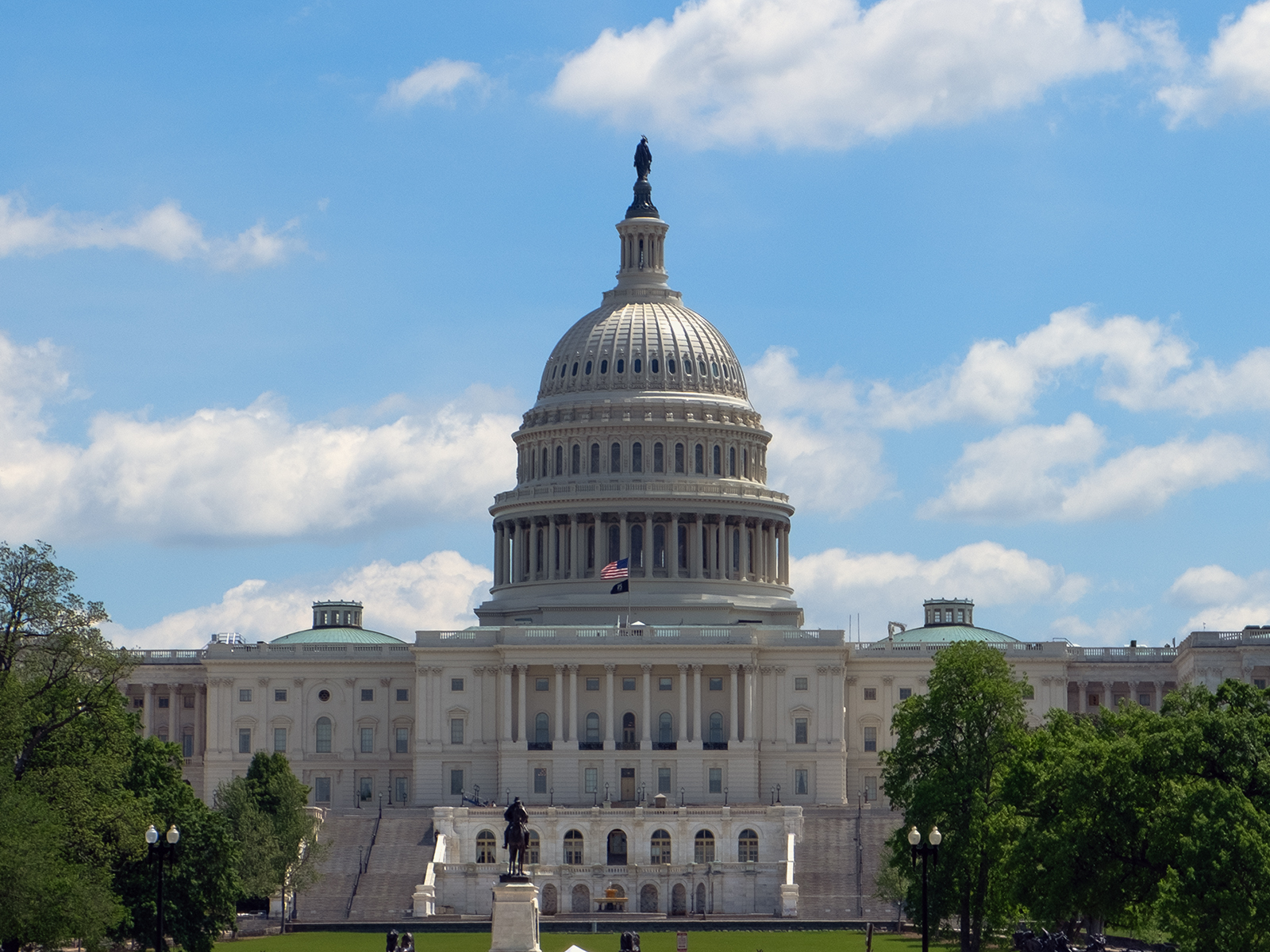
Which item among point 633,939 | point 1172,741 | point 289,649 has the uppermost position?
point 289,649

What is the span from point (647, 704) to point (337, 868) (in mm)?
33290

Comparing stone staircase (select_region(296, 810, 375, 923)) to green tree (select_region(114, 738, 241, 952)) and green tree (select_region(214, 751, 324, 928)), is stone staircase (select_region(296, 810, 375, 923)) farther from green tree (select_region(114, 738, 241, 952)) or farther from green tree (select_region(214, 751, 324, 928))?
green tree (select_region(114, 738, 241, 952))

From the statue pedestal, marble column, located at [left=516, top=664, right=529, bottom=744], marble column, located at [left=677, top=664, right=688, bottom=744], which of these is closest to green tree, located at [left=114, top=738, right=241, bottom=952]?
the statue pedestal

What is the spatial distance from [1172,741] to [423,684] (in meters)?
106

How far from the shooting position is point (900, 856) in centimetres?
11519

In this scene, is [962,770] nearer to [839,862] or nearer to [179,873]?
[179,873]

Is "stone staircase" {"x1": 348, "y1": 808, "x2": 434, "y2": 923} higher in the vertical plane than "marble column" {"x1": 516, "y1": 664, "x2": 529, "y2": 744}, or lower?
lower

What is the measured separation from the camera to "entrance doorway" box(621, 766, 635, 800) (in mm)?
188750

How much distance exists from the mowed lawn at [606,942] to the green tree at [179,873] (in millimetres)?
10957

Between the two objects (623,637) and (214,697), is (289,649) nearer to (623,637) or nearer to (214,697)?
(214,697)

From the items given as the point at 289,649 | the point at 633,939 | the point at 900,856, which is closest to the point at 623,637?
the point at 289,649

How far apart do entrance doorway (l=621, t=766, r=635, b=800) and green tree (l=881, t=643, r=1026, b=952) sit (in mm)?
71528

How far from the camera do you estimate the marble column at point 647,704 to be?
190 meters

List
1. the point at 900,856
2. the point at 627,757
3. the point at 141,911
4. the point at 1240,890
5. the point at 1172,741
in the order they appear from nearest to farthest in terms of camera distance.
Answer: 1. the point at 1240,890
2. the point at 1172,741
3. the point at 141,911
4. the point at 900,856
5. the point at 627,757
